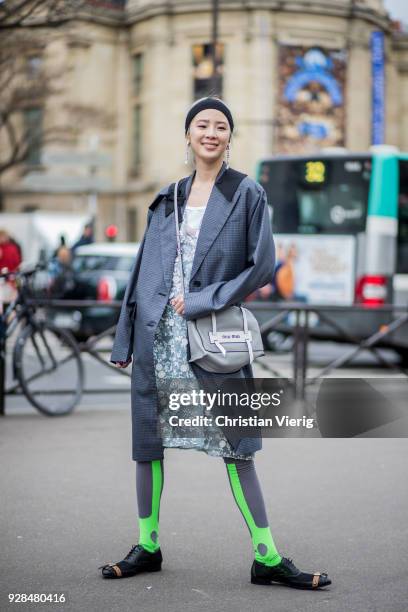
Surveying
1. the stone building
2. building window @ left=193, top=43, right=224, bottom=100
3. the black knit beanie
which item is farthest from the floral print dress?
building window @ left=193, top=43, right=224, bottom=100

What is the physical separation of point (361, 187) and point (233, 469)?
1193 centimetres

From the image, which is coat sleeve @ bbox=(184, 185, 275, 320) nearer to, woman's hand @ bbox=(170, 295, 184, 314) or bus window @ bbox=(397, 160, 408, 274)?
woman's hand @ bbox=(170, 295, 184, 314)

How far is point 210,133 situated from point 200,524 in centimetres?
206

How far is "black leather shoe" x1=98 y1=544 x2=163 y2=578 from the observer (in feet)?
14.3

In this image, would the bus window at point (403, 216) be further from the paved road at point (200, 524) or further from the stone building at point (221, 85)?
the stone building at point (221, 85)

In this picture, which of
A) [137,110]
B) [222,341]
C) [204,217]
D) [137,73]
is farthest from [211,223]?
[137,73]

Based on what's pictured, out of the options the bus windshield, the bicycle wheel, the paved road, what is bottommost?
the paved road

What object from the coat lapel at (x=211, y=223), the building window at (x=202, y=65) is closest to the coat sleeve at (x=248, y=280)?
the coat lapel at (x=211, y=223)

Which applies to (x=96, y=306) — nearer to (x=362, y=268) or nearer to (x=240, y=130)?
(x=362, y=268)

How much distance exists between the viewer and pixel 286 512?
5.66m

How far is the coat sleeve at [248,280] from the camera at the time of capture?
4129 millimetres

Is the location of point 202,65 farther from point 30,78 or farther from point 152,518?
point 152,518

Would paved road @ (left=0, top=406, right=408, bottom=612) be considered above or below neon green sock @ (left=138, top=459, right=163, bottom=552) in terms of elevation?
below

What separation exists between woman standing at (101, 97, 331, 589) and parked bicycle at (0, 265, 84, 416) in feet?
14.7
